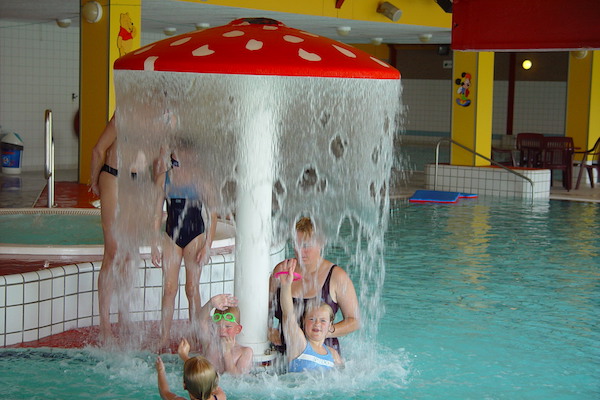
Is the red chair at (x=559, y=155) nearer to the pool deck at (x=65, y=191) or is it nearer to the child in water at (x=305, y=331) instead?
the pool deck at (x=65, y=191)

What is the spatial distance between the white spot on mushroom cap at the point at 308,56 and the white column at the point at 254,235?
2.15 feet

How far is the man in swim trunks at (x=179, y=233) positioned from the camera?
4.57 m

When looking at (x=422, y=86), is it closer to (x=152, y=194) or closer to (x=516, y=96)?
(x=516, y=96)

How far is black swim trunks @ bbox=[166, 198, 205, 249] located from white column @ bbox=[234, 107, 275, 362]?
0.39 m

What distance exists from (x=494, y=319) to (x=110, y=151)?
113 inches

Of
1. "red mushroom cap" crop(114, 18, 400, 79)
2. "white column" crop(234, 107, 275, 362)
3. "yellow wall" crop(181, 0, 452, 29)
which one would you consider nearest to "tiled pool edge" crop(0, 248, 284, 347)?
"white column" crop(234, 107, 275, 362)

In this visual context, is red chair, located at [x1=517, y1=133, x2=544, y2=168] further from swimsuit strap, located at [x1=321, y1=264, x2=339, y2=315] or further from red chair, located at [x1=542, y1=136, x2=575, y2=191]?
swimsuit strap, located at [x1=321, y1=264, x2=339, y2=315]

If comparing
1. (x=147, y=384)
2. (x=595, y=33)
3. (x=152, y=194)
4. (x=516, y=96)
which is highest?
(x=516, y=96)

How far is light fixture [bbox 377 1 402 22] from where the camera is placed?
42.6 ft

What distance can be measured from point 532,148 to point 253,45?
1195 cm

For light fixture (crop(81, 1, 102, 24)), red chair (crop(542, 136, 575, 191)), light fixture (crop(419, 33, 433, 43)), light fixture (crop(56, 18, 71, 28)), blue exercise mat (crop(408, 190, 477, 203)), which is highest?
light fixture (crop(419, 33, 433, 43))

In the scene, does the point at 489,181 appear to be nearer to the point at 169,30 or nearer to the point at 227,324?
the point at 169,30

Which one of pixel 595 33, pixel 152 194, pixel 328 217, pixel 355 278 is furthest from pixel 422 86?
pixel 595 33

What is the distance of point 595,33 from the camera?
152 centimetres
